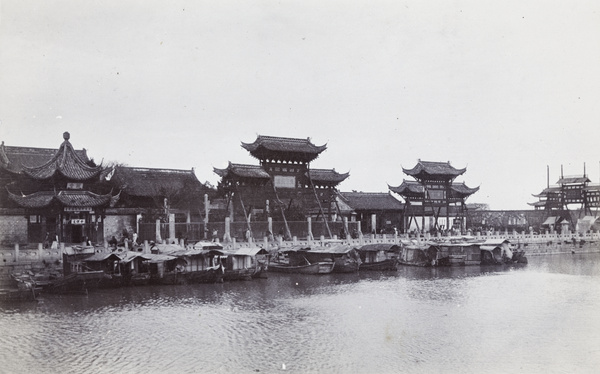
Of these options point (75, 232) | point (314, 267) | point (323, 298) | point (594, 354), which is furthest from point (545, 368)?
point (75, 232)

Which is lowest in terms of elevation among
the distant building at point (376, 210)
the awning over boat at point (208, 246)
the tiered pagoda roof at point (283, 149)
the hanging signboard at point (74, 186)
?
the awning over boat at point (208, 246)

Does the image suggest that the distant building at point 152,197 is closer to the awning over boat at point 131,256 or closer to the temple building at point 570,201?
the awning over boat at point 131,256

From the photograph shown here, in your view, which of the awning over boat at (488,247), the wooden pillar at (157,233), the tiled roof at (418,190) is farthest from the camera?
the tiled roof at (418,190)

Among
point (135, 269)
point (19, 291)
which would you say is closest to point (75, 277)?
point (19, 291)

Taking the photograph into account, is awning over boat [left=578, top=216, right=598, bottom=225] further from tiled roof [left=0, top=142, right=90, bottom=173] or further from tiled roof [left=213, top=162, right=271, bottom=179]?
tiled roof [left=0, top=142, right=90, bottom=173]

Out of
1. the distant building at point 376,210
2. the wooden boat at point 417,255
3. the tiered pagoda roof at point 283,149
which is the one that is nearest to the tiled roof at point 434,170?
the distant building at point 376,210

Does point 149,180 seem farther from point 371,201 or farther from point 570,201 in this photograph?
point 570,201

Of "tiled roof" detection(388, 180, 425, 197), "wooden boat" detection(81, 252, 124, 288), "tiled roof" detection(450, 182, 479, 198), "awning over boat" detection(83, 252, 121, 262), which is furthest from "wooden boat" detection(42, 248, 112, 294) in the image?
"tiled roof" detection(450, 182, 479, 198)
